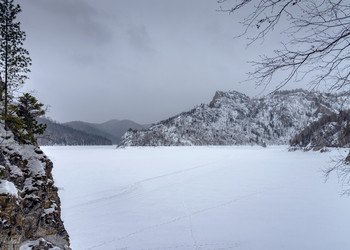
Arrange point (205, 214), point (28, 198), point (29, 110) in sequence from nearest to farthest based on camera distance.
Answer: point (28, 198), point (29, 110), point (205, 214)

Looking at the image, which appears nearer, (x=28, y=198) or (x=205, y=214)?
(x=28, y=198)

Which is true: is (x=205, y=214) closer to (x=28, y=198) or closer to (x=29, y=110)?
(x=28, y=198)

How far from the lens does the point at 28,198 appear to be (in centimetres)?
629

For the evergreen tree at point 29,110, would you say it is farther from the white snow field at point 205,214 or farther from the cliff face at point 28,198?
the white snow field at point 205,214

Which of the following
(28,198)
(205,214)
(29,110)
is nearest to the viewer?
(28,198)

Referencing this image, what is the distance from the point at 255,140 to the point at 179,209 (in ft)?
643

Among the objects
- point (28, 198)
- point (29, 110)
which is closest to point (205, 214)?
point (28, 198)

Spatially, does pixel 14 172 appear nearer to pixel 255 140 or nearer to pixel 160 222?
pixel 160 222

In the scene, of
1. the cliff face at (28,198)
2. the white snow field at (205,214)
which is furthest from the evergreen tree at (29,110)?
the white snow field at (205,214)

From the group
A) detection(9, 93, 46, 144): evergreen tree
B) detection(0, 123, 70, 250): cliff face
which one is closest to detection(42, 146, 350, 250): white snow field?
detection(0, 123, 70, 250): cliff face

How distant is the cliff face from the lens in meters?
4.68

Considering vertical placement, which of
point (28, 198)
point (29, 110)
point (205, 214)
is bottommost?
point (205, 214)

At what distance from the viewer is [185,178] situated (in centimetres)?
2167

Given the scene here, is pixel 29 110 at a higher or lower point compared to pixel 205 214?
higher
